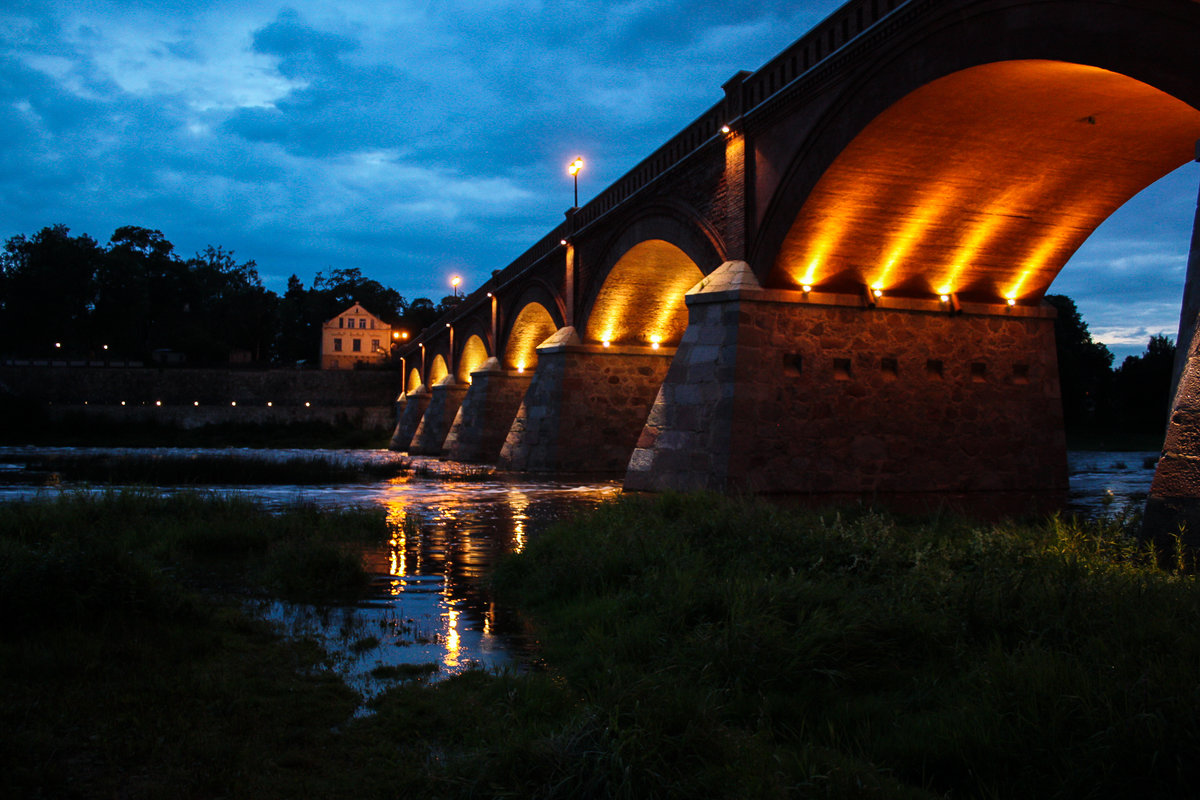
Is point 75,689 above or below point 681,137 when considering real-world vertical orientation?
below

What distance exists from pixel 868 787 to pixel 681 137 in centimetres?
1667

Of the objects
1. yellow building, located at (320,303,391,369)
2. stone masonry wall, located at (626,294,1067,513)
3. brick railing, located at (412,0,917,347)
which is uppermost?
yellow building, located at (320,303,391,369)

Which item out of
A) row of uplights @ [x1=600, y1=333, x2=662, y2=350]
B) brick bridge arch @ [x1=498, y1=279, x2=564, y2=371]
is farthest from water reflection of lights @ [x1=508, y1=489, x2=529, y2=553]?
brick bridge arch @ [x1=498, y1=279, x2=564, y2=371]

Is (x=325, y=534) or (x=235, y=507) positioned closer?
(x=325, y=534)

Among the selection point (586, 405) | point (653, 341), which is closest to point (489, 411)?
point (586, 405)

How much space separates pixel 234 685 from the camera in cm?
377

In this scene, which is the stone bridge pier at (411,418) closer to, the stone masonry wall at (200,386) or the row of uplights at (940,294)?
the stone masonry wall at (200,386)

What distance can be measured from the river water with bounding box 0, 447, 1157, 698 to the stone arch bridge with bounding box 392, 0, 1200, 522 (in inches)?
88.2

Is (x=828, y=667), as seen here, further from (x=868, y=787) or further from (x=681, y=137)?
(x=681, y=137)

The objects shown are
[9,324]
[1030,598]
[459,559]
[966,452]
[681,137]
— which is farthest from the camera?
[9,324]

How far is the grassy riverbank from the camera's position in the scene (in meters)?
2.76

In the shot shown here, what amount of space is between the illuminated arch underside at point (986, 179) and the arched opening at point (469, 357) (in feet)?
92.3

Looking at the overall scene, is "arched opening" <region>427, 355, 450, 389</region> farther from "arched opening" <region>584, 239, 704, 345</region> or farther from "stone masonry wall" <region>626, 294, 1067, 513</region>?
"stone masonry wall" <region>626, 294, 1067, 513</region>

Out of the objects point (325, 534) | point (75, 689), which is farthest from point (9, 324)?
point (75, 689)
